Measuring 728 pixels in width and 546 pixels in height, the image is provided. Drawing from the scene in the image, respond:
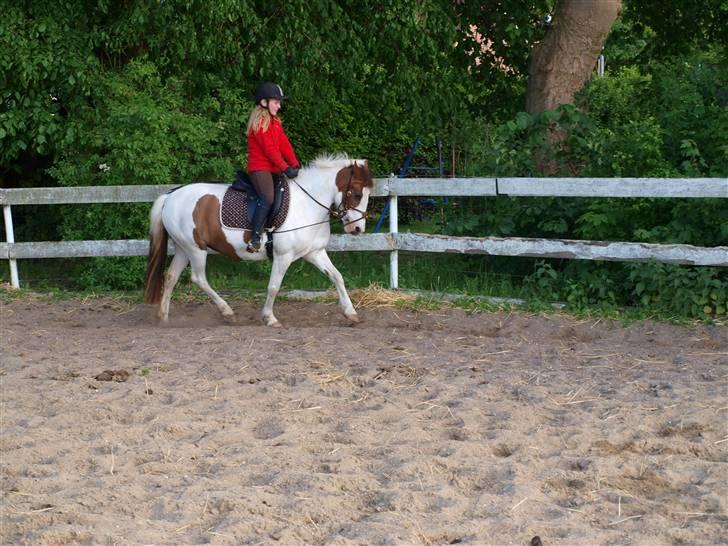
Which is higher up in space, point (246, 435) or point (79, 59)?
point (79, 59)

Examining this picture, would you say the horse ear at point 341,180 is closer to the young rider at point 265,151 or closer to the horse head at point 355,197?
the horse head at point 355,197

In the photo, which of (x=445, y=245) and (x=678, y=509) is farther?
(x=445, y=245)

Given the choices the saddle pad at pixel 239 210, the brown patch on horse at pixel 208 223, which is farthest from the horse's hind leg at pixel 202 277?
the saddle pad at pixel 239 210

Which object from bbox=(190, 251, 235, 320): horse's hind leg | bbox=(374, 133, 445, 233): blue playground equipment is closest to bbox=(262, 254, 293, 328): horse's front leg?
bbox=(190, 251, 235, 320): horse's hind leg

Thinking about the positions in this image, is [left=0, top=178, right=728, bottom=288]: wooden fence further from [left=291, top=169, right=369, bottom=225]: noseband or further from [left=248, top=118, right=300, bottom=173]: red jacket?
[left=248, top=118, right=300, bottom=173]: red jacket

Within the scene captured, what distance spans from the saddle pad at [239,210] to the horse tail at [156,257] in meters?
0.78

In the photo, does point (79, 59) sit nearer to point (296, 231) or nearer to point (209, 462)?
point (296, 231)

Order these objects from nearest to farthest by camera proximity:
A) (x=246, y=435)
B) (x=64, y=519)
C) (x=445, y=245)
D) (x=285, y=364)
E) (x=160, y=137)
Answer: (x=64, y=519)
(x=246, y=435)
(x=285, y=364)
(x=445, y=245)
(x=160, y=137)

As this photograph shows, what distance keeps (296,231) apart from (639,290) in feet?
11.4

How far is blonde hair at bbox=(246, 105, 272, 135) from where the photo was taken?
29.9 ft

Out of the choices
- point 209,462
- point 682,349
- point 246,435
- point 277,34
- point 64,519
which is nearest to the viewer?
point 64,519

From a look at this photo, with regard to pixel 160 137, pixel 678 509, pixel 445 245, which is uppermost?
pixel 160 137

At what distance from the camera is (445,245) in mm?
10430

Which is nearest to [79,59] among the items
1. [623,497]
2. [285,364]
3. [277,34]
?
[277,34]
